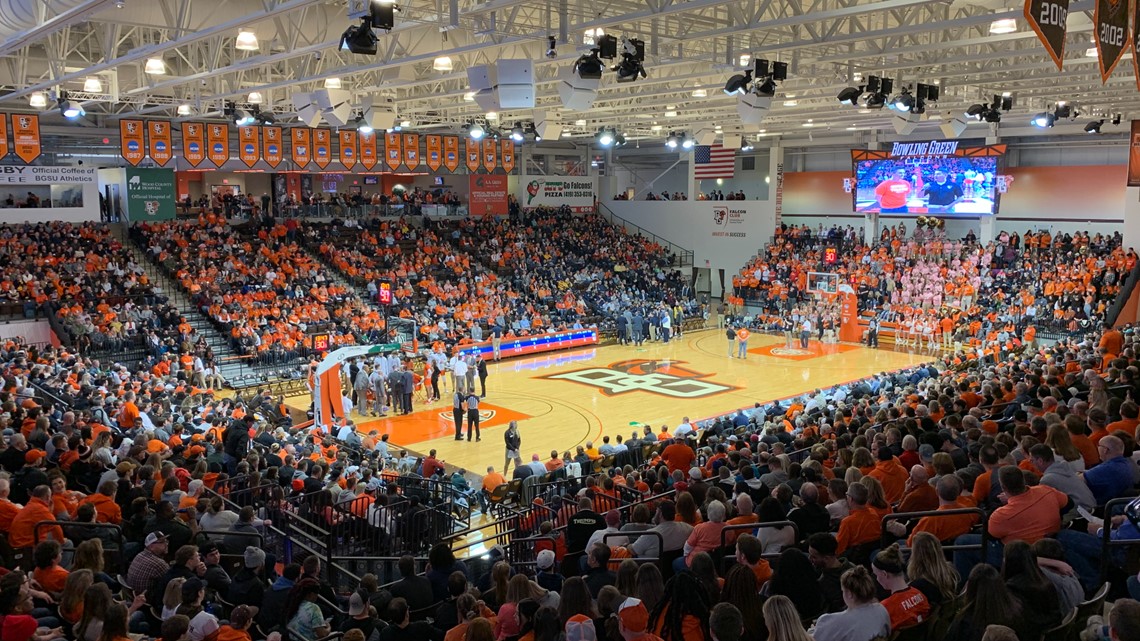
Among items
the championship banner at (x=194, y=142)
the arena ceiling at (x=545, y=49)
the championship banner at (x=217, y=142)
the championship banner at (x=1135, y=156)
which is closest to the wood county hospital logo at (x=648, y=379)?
the arena ceiling at (x=545, y=49)

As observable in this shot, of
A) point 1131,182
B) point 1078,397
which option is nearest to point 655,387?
point 1078,397

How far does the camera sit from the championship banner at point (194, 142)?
965 inches

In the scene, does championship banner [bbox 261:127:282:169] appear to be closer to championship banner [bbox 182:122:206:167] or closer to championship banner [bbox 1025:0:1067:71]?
championship banner [bbox 182:122:206:167]

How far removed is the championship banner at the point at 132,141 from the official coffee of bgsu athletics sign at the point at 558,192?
1962 centimetres

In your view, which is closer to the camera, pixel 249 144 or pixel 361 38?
pixel 361 38

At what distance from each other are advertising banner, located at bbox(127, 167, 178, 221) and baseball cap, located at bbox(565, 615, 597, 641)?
28872mm

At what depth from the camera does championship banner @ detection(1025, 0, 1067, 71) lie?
7.44 metres

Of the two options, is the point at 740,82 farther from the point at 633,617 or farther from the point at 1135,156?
the point at 1135,156

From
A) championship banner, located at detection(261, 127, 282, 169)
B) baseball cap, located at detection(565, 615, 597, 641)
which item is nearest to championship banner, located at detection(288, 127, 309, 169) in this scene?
championship banner, located at detection(261, 127, 282, 169)

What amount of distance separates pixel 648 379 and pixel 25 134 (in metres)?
16.8

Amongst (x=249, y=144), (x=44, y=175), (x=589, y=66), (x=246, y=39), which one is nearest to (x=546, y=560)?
(x=589, y=66)

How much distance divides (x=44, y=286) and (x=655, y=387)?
16308 millimetres

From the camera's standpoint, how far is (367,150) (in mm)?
Answer: 27234

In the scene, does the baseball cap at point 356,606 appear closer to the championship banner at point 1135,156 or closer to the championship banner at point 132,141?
the championship banner at point 132,141
